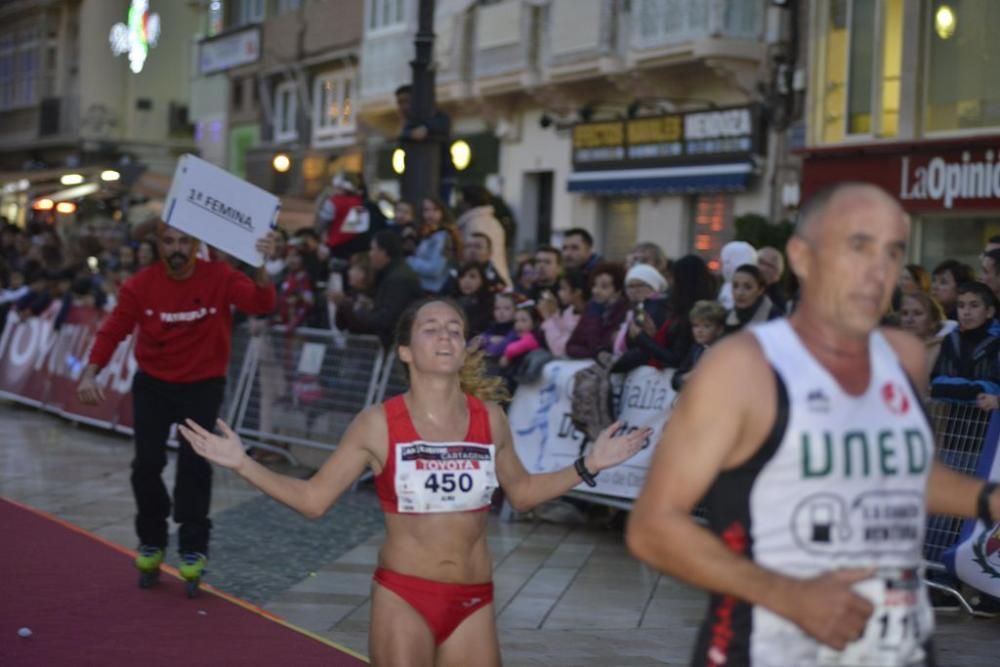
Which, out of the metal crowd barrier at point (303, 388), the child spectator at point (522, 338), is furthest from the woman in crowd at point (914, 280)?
the metal crowd barrier at point (303, 388)

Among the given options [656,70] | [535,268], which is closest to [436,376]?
[535,268]

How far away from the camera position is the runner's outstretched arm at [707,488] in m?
3.37

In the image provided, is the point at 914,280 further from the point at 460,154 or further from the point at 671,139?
the point at 671,139

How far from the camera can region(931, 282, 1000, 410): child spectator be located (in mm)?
9266

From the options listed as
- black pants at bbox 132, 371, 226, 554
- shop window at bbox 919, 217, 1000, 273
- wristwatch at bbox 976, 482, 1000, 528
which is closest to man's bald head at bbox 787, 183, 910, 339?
wristwatch at bbox 976, 482, 1000, 528

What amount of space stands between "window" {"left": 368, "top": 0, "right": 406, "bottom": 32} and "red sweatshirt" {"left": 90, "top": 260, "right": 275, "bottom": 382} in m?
24.4

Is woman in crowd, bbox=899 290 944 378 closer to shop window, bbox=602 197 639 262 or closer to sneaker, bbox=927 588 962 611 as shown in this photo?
sneaker, bbox=927 588 962 611

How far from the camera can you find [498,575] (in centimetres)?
1012

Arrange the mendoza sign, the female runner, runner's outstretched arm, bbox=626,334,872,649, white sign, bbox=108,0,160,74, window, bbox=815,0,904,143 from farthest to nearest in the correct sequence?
white sign, bbox=108,0,160,74 < window, bbox=815,0,904,143 < the mendoza sign < the female runner < runner's outstretched arm, bbox=626,334,872,649

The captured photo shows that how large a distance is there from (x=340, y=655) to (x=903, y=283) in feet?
17.3

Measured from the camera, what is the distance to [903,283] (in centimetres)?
1138

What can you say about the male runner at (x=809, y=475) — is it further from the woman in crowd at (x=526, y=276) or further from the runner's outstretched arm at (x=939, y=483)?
the woman in crowd at (x=526, y=276)

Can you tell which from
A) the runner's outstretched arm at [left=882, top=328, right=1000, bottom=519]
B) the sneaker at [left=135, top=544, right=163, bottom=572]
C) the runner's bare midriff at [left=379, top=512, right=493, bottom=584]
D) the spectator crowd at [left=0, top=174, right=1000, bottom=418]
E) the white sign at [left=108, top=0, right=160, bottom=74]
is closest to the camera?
the runner's outstretched arm at [left=882, top=328, right=1000, bottom=519]

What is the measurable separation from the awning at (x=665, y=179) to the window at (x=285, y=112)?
534 inches
